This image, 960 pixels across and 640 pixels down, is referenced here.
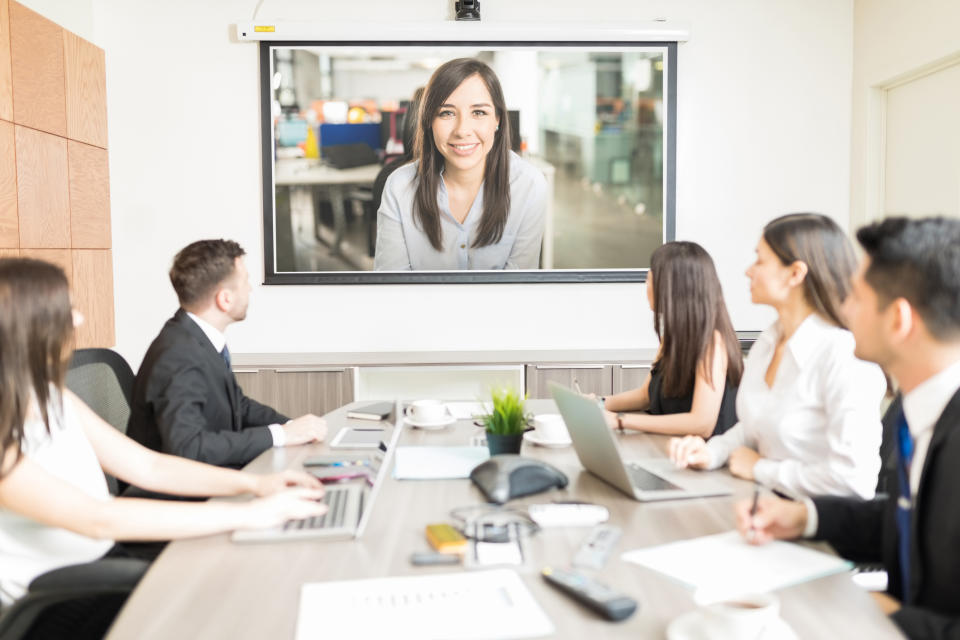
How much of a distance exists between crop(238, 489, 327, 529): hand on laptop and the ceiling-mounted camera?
3.38 m

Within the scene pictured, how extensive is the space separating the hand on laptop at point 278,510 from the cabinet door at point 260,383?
2.62 metres

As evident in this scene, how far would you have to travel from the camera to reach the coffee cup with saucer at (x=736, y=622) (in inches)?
41.2

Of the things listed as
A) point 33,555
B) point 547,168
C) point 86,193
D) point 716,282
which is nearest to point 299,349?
point 86,193

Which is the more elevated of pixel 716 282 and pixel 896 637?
pixel 716 282

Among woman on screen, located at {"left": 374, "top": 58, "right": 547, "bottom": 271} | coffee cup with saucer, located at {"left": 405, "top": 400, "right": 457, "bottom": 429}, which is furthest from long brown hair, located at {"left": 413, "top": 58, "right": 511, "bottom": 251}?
coffee cup with saucer, located at {"left": 405, "top": 400, "right": 457, "bottom": 429}

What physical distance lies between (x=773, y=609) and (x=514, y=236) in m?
3.66

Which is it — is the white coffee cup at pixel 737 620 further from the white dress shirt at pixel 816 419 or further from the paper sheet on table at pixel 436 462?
the paper sheet on table at pixel 436 462

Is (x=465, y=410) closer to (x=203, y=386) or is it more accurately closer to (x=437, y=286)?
(x=203, y=386)

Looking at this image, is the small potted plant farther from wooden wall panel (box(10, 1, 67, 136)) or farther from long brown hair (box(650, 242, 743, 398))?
wooden wall panel (box(10, 1, 67, 136))

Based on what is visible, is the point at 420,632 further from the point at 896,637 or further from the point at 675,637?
the point at 896,637


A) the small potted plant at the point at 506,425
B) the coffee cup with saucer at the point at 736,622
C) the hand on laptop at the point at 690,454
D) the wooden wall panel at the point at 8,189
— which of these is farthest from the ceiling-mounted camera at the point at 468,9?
the coffee cup with saucer at the point at 736,622

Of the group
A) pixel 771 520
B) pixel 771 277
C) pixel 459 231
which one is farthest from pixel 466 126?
pixel 771 520

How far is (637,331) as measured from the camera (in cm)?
469

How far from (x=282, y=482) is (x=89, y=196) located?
120 inches
